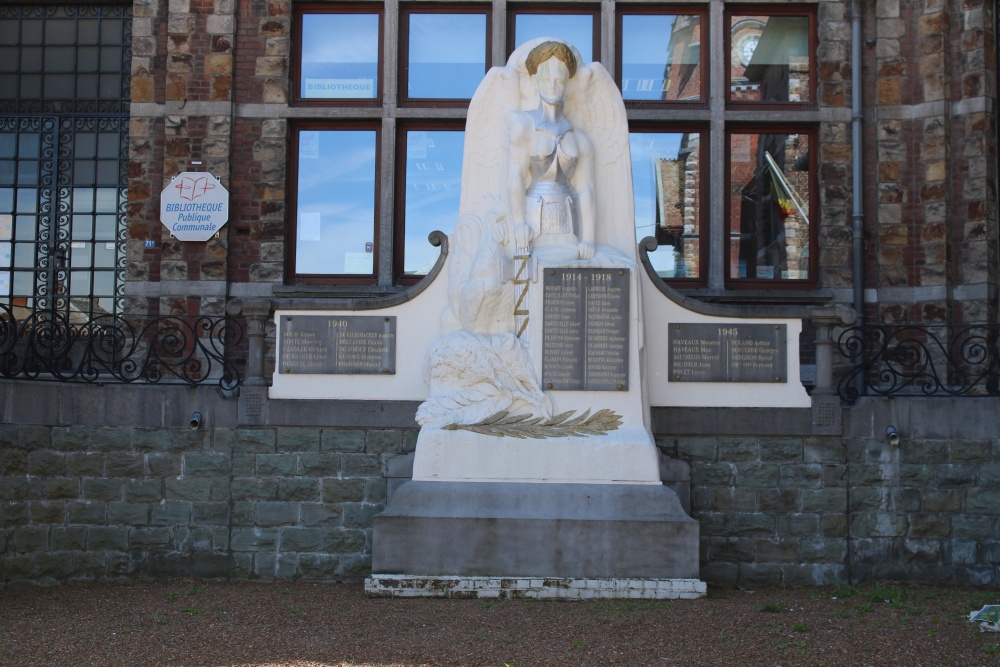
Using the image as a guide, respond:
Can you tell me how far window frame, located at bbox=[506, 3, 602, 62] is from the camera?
545 inches

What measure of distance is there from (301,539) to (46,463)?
91.6 inches

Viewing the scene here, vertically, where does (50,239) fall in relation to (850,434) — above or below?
above

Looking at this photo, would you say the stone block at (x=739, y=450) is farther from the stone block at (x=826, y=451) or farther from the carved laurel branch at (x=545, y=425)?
the carved laurel branch at (x=545, y=425)

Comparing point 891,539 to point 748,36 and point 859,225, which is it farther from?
point 748,36

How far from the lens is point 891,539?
9.85m

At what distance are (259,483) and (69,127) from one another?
6496mm

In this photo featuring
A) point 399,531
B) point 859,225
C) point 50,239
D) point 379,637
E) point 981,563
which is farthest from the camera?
point 50,239

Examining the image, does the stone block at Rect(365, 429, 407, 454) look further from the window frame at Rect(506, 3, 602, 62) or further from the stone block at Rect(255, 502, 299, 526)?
the window frame at Rect(506, 3, 602, 62)

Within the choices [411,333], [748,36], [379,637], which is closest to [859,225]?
[748,36]

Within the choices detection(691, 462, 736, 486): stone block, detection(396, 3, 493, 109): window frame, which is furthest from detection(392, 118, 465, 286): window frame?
detection(691, 462, 736, 486): stone block

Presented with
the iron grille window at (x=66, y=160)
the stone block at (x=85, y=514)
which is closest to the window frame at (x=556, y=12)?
the iron grille window at (x=66, y=160)

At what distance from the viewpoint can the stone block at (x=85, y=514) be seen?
9875 mm

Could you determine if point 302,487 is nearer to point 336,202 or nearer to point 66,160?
point 336,202

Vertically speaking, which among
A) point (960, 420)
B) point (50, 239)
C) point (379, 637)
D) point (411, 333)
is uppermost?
point (50, 239)
